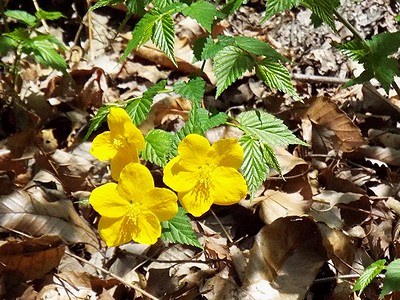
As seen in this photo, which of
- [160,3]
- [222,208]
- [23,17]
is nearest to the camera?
[160,3]

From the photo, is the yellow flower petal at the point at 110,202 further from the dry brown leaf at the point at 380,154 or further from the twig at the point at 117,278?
the dry brown leaf at the point at 380,154

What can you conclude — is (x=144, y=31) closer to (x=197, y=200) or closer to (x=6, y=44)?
(x=197, y=200)

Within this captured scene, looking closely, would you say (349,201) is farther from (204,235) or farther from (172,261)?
(172,261)

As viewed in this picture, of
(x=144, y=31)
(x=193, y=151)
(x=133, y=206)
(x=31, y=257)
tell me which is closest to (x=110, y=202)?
(x=133, y=206)

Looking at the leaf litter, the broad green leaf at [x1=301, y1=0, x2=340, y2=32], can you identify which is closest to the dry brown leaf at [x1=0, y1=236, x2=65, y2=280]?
the leaf litter

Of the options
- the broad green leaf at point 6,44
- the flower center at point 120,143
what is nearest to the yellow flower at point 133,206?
the flower center at point 120,143

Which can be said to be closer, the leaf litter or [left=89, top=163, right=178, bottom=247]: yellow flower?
[left=89, top=163, right=178, bottom=247]: yellow flower

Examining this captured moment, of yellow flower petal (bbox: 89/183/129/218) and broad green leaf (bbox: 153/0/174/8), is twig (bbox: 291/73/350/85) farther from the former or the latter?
yellow flower petal (bbox: 89/183/129/218)
